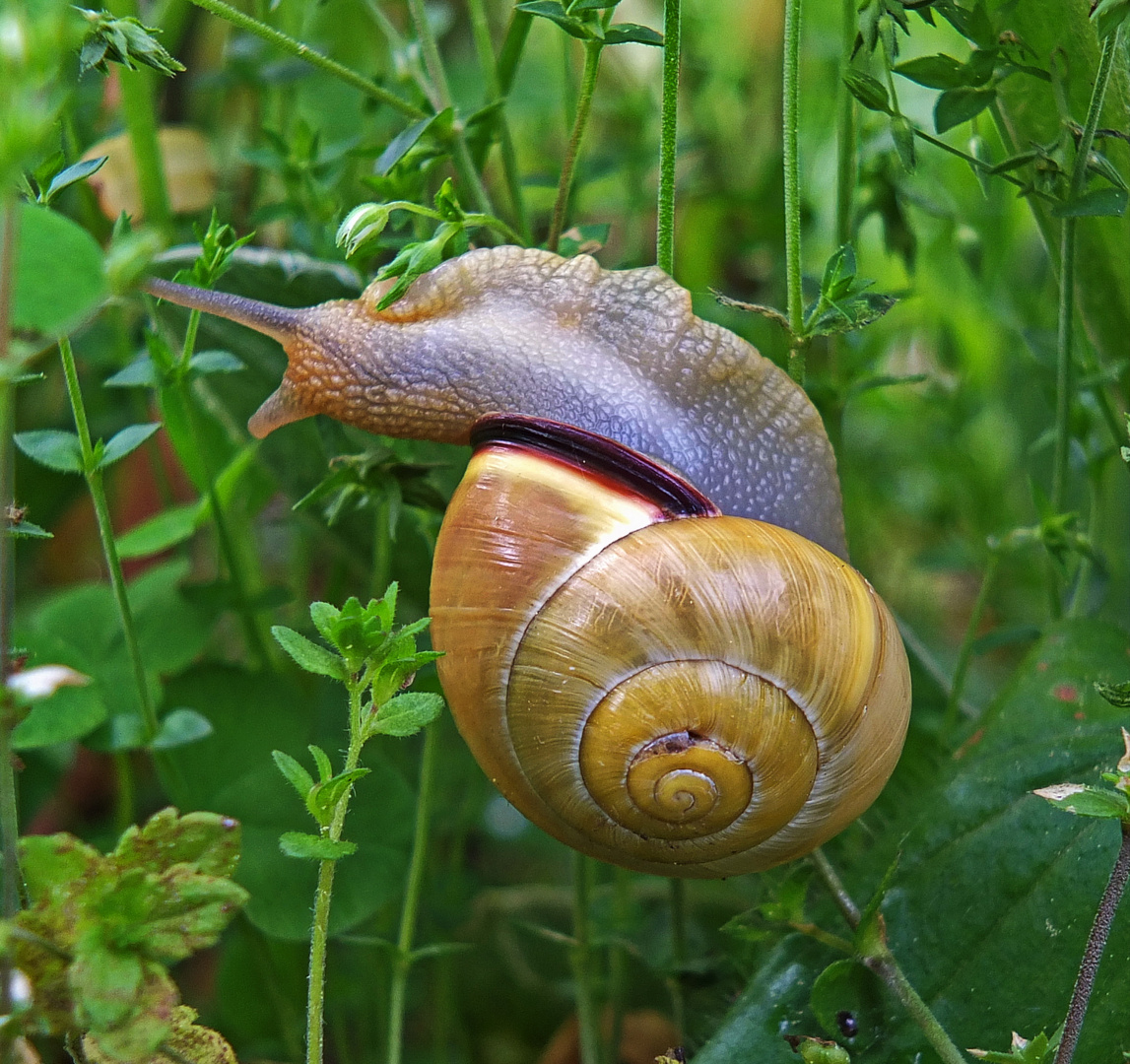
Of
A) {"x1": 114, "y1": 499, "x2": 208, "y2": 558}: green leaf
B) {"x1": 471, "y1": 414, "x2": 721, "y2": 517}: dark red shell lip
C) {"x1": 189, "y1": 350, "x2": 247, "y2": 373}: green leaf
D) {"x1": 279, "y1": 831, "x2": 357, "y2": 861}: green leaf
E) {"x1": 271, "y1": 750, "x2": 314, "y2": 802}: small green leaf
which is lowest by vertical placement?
{"x1": 114, "y1": 499, "x2": 208, "y2": 558}: green leaf

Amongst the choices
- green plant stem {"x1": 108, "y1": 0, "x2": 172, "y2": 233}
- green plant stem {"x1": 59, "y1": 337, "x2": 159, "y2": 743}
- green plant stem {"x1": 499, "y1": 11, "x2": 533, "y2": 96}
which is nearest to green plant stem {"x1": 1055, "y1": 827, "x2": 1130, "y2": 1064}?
green plant stem {"x1": 59, "y1": 337, "x2": 159, "y2": 743}

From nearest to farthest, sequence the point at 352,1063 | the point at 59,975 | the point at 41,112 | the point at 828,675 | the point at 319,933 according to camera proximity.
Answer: the point at 41,112, the point at 59,975, the point at 319,933, the point at 828,675, the point at 352,1063

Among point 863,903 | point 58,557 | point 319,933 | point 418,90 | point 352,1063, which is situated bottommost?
point 352,1063

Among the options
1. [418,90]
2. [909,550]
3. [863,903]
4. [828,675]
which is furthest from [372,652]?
[909,550]

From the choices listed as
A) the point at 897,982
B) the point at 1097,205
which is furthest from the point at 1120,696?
the point at 1097,205

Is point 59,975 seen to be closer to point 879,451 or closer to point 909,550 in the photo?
point 879,451

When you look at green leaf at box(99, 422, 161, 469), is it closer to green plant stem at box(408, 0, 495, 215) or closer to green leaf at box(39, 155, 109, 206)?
green leaf at box(39, 155, 109, 206)

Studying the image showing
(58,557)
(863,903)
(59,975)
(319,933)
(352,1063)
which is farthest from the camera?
(58,557)
